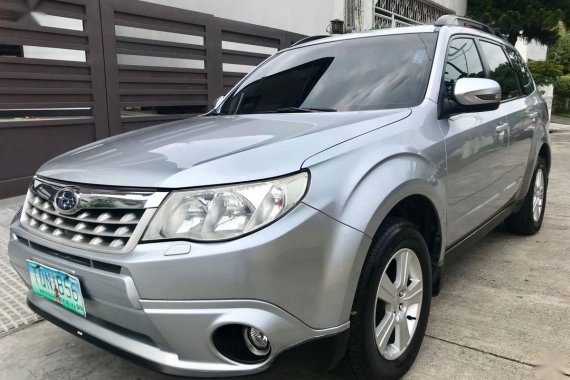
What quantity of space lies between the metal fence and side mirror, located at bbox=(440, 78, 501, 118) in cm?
444

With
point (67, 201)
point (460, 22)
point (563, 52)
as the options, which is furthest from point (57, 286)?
point (563, 52)

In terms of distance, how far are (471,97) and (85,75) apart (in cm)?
459

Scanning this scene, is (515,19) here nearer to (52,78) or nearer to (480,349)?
(52,78)

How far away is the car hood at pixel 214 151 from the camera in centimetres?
184

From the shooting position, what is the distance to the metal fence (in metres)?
5.20

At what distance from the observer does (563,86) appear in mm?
26531

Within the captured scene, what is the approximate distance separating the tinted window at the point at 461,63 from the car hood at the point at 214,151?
1.93 feet

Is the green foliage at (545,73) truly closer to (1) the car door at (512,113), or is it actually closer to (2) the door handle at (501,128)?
(1) the car door at (512,113)

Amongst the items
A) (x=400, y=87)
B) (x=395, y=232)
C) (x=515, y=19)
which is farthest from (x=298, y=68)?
(x=515, y=19)

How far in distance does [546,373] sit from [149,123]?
218 inches

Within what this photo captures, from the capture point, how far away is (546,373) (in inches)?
95.1

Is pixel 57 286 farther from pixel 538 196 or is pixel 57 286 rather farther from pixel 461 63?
pixel 538 196

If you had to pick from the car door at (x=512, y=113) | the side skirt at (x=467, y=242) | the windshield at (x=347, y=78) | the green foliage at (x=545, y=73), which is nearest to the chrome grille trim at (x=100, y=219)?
the windshield at (x=347, y=78)

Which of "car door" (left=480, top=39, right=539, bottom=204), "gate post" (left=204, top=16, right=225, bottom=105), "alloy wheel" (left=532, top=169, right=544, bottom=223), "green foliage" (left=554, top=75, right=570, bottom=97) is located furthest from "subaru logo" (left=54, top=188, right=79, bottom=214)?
"green foliage" (left=554, top=75, right=570, bottom=97)
